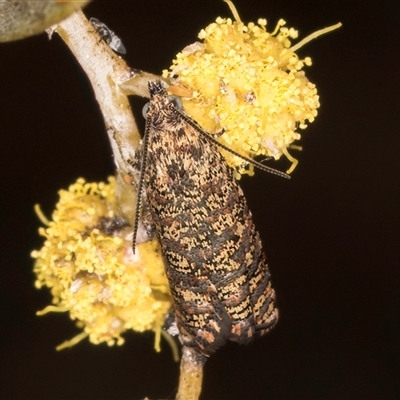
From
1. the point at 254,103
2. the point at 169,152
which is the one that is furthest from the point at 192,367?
the point at 254,103

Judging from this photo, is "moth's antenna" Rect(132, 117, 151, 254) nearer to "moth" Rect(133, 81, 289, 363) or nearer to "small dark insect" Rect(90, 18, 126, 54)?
"moth" Rect(133, 81, 289, 363)

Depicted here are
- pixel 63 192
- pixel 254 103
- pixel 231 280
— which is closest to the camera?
pixel 254 103

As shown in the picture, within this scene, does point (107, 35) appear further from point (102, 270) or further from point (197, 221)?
point (102, 270)

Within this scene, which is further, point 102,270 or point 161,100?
point 102,270

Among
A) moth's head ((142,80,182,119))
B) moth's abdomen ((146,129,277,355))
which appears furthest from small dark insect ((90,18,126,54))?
moth's abdomen ((146,129,277,355))

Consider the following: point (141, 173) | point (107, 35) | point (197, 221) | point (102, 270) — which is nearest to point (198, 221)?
point (197, 221)

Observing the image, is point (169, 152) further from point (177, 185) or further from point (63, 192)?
point (63, 192)
